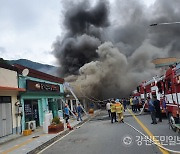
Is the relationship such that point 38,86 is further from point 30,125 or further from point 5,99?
point 5,99

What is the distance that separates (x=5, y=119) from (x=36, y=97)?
4.35 meters

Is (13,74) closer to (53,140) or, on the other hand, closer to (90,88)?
(53,140)

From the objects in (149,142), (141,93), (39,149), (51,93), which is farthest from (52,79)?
(149,142)

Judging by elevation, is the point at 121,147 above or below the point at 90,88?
below

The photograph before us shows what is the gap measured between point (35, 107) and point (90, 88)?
18.5 m

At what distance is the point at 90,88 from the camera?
3441 cm

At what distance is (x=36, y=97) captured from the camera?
16172 mm

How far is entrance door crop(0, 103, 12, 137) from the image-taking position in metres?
11.5

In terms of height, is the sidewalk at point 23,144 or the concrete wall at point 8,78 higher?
the concrete wall at point 8,78

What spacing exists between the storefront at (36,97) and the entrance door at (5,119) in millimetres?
1454

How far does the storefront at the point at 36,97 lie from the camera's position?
46.8 ft

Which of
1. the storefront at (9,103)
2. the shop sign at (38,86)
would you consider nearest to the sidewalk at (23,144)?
the storefront at (9,103)

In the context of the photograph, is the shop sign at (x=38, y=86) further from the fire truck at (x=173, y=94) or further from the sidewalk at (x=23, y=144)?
the fire truck at (x=173, y=94)

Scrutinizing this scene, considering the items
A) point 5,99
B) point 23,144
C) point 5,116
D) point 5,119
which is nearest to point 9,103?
point 5,99
